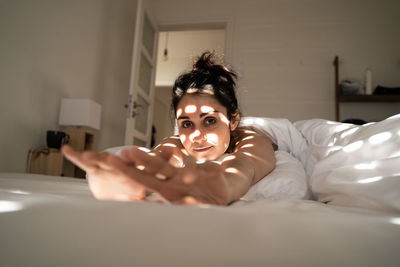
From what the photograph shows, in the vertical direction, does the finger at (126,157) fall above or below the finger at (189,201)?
above

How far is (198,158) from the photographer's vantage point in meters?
1.04

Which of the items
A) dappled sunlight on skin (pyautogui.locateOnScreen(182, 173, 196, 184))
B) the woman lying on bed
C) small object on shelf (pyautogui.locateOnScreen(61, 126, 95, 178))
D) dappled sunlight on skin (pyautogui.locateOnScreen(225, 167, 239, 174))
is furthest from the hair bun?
small object on shelf (pyautogui.locateOnScreen(61, 126, 95, 178))

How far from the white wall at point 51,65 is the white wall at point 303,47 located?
1.31 metres

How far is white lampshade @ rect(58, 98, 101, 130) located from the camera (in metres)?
2.34

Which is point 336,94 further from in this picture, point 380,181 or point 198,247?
point 198,247

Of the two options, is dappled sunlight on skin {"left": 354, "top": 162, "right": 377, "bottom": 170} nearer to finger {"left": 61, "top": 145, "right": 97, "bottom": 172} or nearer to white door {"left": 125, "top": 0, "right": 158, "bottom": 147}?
finger {"left": 61, "top": 145, "right": 97, "bottom": 172}

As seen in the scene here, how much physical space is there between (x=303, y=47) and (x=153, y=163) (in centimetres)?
370

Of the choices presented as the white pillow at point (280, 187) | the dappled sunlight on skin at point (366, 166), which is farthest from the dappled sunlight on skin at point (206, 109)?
the dappled sunlight on skin at point (366, 166)

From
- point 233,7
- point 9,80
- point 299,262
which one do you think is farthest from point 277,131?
point 233,7

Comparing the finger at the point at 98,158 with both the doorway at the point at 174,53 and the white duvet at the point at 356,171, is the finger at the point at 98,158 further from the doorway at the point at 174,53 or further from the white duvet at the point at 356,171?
the doorway at the point at 174,53

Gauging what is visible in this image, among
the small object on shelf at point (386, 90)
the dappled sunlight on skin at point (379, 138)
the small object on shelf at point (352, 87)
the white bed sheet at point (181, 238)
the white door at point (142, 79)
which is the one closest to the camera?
the white bed sheet at point (181, 238)

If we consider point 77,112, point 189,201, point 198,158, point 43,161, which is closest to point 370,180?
point 189,201

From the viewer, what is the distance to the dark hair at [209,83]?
1.07 m

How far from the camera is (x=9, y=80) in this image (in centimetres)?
192
